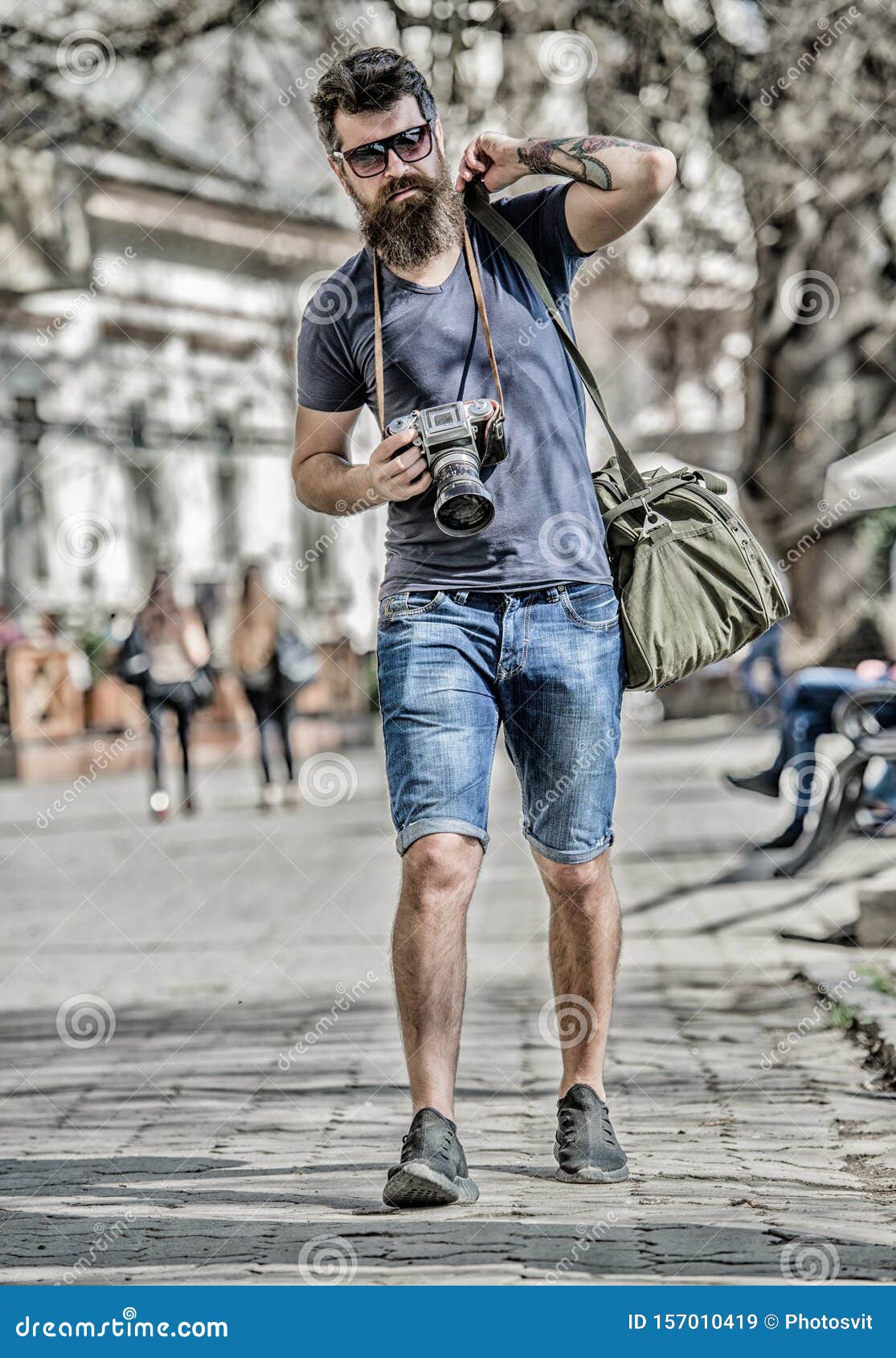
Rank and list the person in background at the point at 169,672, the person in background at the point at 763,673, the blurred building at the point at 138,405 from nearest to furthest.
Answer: the person in background at the point at 169,672 → the person in background at the point at 763,673 → the blurred building at the point at 138,405

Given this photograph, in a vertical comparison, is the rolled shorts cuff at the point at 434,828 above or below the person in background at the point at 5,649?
above

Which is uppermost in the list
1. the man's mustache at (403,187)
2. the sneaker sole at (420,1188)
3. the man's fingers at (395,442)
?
the man's mustache at (403,187)

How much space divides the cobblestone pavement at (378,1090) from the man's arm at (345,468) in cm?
138

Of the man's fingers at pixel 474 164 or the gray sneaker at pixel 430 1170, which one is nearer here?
the gray sneaker at pixel 430 1170

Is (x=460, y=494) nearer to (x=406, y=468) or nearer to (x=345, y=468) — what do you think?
(x=406, y=468)

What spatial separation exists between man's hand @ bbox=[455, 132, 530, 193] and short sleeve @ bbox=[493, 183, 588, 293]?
7 cm

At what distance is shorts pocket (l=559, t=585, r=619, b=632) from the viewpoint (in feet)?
13.1

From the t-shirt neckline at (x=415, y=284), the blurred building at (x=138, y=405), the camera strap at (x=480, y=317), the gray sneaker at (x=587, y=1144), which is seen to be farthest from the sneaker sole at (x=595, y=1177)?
the blurred building at (x=138, y=405)

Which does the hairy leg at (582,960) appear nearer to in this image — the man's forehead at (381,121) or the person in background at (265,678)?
the man's forehead at (381,121)

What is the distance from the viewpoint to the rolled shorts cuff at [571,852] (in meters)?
4.05

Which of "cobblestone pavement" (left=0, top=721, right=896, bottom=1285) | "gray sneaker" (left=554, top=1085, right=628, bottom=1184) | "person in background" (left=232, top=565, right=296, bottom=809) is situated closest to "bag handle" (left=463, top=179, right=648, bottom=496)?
"gray sneaker" (left=554, top=1085, right=628, bottom=1184)

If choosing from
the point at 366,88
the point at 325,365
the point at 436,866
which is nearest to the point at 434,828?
the point at 436,866

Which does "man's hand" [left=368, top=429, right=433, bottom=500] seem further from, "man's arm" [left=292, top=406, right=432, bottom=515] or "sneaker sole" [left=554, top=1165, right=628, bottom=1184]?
"sneaker sole" [left=554, top=1165, right=628, bottom=1184]
